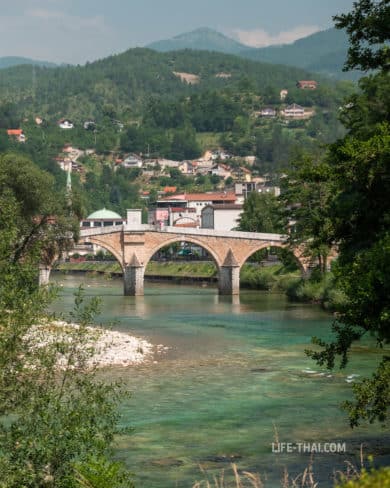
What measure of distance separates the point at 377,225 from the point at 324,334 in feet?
65.5

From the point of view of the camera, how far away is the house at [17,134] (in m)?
185

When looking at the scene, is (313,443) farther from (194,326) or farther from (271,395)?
(194,326)

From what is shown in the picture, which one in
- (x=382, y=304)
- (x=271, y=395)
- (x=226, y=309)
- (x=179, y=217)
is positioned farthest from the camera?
(x=179, y=217)

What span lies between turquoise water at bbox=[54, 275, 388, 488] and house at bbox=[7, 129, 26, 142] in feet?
488

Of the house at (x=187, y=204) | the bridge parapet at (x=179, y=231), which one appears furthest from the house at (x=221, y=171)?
the bridge parapet at (x=179, y=231)

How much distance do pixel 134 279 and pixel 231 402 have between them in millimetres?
39309

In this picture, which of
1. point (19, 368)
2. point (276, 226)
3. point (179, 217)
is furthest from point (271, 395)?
point (179, 217)

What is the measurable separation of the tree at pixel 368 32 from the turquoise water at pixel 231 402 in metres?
5.91

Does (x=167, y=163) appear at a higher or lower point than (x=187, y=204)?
higher

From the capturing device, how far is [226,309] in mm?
49031

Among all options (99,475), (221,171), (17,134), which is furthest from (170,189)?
(99,475)

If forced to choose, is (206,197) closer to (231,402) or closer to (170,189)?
(170,189)

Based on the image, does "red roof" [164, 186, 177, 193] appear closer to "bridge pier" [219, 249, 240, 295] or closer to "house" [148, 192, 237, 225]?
"house" [148, 192, 237, 225]

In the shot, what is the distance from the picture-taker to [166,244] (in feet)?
207
